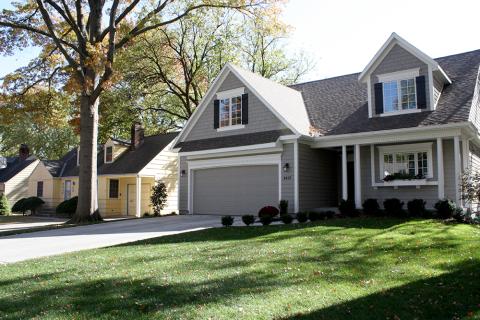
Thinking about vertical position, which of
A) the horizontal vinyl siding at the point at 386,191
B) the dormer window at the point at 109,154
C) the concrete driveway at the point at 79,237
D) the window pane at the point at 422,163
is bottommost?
the concrete driveway at the point at 79,237

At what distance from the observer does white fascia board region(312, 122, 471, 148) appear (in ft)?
47.0

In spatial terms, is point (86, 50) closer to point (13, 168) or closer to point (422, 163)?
point (422, 163)

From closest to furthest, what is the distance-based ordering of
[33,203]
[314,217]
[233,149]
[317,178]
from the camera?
[314,217] < [233,149] < [317,178] < [33,203]

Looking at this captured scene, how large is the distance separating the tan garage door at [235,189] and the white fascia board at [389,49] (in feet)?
18.0

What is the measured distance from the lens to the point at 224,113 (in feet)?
65.1

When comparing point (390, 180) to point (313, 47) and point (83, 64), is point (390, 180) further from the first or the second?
point (313, 47)

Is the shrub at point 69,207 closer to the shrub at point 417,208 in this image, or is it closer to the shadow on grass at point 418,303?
the shrub at point 417,208

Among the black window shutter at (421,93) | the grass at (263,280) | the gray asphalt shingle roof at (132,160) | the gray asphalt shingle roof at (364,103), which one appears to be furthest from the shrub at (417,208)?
the gray asphalt shingle roof at (132,160)

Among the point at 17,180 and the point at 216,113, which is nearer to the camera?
the point at 216,113

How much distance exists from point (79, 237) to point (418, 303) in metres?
11.4

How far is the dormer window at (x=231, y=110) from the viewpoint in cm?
1902

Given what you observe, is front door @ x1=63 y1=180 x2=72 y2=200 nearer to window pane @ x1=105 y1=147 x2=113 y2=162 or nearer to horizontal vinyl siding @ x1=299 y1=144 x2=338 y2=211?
window pane @ x1=105 y1=147 x2=113 y2=162

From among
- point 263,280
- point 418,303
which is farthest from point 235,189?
point 418,303

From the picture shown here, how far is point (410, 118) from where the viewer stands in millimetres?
15727
